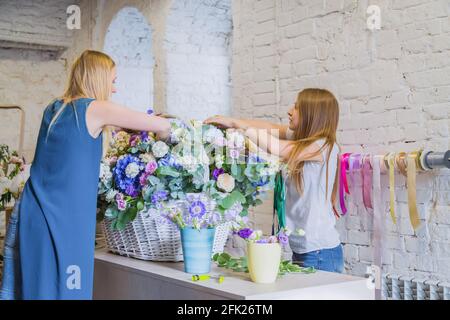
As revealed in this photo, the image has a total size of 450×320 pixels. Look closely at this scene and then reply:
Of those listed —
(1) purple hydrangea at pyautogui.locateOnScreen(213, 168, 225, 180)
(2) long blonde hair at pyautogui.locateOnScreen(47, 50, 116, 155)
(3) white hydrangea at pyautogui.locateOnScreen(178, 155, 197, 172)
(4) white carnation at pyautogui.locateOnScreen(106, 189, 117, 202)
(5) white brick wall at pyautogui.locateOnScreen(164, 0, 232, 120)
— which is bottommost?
(4) white carnation at pyautogui.locateOnScreen(106, 189, 117, 202)

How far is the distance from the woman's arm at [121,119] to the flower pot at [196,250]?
1.06ft

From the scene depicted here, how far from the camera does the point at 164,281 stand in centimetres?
155

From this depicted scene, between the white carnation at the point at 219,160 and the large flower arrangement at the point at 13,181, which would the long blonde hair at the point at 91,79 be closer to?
the white carnation at the point at 219,160

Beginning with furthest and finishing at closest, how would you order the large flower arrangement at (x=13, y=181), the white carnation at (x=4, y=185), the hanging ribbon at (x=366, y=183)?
1. the white carnation at (x=4, y=185)
2. the large flower arrangement at (x=13, y=181)
3. the hanging ribbon at (x=366, y=183)

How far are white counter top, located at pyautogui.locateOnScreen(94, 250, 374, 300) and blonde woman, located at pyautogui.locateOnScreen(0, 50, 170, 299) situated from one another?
116 millimetres

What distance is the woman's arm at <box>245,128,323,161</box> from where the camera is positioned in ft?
7.54

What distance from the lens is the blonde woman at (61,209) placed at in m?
1.64

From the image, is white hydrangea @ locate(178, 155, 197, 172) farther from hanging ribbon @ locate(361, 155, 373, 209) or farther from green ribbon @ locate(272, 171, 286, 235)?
hanging ribbon @ locate(361, 155, 373, 209)

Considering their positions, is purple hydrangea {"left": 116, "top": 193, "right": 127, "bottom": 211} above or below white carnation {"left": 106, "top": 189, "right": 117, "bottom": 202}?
below

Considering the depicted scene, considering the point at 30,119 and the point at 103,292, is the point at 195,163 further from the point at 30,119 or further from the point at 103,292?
the point at 30,119

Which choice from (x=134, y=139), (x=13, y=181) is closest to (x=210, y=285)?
(x=134, y=139)

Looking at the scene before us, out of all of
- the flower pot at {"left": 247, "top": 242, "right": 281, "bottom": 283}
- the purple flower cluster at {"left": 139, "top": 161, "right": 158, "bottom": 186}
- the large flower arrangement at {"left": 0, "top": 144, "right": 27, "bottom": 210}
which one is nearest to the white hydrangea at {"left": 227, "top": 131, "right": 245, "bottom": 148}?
the purple flower cluster at {"left": 139, "top": 161, "right": 158, "bottom": 186}

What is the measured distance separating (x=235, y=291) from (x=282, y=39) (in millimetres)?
1831

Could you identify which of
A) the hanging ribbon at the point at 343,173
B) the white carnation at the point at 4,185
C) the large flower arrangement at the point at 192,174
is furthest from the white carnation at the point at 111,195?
the white carnation at the point at 4,185
